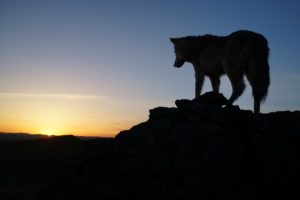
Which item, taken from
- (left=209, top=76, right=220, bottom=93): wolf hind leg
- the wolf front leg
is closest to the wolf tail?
(left=209, top=76, right=220, bottom=93): wolf hind leg

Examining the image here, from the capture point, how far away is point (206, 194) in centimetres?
741

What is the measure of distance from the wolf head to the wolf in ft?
0.63

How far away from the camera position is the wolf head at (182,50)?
44.9ft

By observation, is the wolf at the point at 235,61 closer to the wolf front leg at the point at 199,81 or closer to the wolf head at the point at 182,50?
the wolf front leg at the point at 199,81

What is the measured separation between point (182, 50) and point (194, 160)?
6585 mm

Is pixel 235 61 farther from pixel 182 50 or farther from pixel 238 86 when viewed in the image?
pixel 182 50

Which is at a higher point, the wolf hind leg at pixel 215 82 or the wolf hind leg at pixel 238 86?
the wolf hind leg at pixel 215 82

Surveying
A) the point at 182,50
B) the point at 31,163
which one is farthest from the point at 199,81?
the point at 31,163

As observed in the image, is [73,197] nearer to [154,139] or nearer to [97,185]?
[97,185]

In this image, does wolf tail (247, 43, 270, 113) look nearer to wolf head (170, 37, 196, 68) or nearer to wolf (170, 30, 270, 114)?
wolf (170, 30, 270, 114)

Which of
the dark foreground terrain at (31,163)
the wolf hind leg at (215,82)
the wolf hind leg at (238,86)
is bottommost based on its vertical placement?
the dark foreground terrain at (31,163)

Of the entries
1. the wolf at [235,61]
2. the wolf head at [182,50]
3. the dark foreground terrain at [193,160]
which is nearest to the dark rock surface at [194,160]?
the dark foreground terrain at [193,160]

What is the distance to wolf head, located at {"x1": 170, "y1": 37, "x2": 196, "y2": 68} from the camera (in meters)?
13.7

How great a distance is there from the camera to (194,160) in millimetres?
8078
